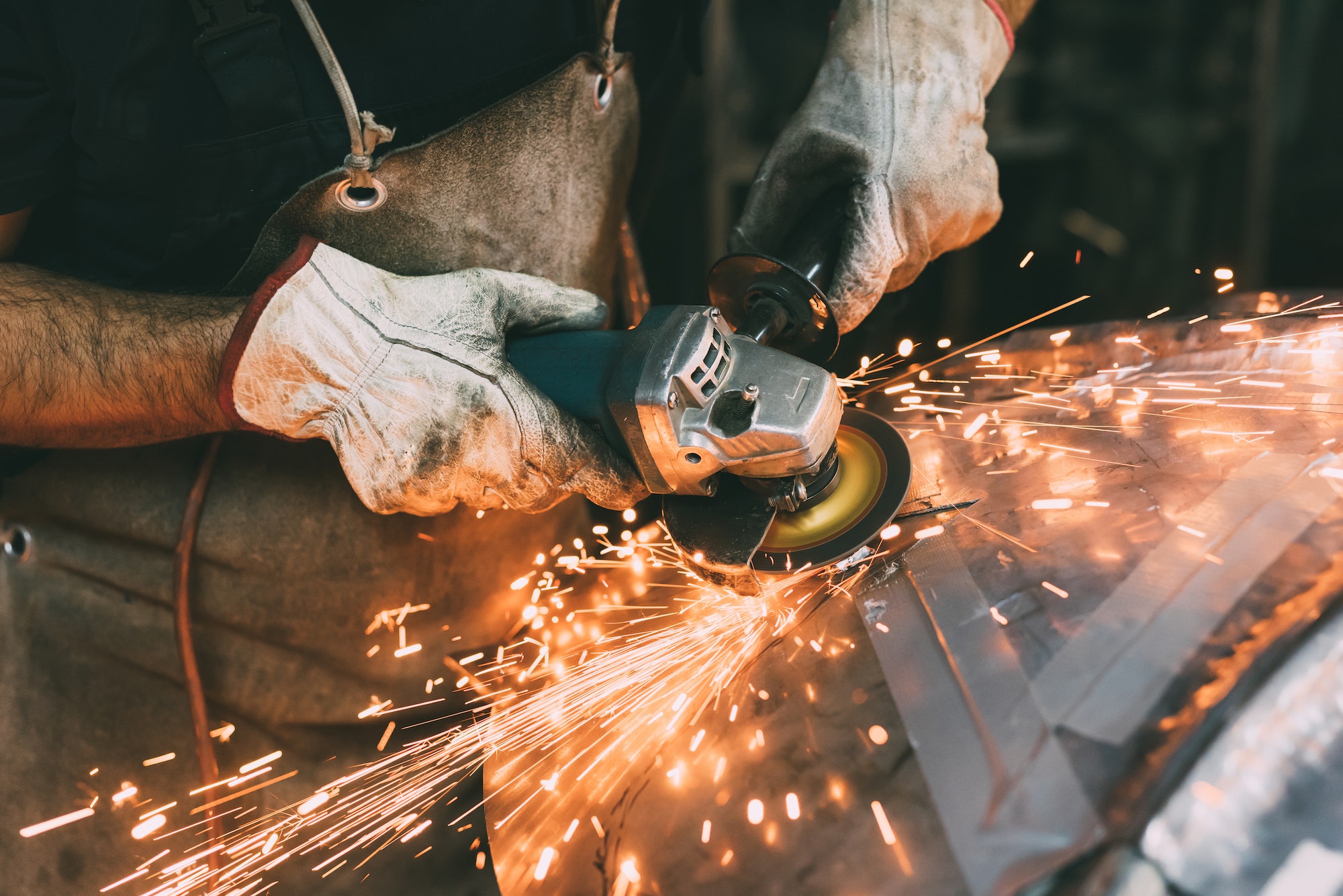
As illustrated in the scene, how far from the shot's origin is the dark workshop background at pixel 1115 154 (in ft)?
10.6

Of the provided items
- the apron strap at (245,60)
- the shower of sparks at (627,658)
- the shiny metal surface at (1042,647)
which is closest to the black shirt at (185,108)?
the apron strap at (245,60)

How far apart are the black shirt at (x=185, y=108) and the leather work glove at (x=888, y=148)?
441mm

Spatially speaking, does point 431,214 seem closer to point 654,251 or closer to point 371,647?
point 371,647

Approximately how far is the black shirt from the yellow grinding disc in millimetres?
828

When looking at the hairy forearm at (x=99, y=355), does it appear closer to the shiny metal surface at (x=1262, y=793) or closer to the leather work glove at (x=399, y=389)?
the leather work glove at (x=399, y=389)

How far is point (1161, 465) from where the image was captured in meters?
1.14

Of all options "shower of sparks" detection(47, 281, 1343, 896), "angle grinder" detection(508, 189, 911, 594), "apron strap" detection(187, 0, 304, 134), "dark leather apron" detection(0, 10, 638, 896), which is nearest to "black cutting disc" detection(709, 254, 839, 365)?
"angle grinder" detection(508, 189, 911, 594)

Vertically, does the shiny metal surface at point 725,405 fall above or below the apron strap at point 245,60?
below

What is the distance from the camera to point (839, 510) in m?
1.24

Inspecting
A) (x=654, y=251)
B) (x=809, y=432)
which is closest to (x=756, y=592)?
(x=809, y=432)

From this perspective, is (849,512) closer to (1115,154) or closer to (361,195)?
(361,195)

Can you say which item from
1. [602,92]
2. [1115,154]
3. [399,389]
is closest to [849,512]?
[399,389]

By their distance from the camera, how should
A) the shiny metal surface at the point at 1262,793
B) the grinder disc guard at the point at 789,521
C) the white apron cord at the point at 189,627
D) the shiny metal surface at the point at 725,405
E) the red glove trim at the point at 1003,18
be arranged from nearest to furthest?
1. the shiny metal surface at the point at 1262,793
2. the shiny metal surface at the point at 725,405
3. the grinder disc guard at the point at 789,521
4. the white apron cord at the point at 189,627
5. the red glove trim at the point at 1003,18

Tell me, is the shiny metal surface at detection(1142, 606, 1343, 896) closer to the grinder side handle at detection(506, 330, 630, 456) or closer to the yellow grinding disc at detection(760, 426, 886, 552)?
the yellow grinding disc at detection(760, 426, 886, 552)
